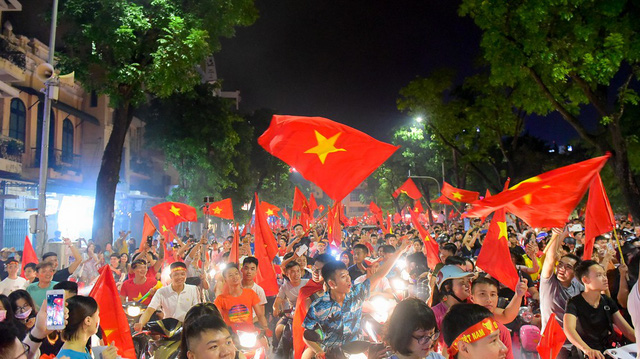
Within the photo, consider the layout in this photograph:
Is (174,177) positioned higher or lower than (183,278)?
higher

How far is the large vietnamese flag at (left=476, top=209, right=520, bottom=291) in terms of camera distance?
633cm

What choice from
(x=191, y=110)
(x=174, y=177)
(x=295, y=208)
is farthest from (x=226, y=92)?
(x=295, y=208)

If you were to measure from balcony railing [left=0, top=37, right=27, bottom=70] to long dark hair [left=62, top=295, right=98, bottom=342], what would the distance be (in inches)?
679

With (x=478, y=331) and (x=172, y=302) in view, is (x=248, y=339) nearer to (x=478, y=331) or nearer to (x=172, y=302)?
(x=172, y=302)

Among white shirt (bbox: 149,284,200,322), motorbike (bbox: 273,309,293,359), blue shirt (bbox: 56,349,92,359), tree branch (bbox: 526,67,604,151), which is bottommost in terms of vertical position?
motorbike (bbox: 273,309,293,359)

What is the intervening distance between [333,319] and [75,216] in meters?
23.4

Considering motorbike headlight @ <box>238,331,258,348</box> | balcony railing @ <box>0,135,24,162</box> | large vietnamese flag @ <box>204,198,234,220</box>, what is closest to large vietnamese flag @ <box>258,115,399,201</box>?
motorbike headlight @ <box>238,331,258,348</box>

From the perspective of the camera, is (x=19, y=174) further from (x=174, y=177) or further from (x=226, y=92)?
(x=226, y=92)

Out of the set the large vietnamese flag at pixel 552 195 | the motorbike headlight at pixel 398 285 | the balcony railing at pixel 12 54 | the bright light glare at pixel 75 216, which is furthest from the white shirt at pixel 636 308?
the bright light glare at pixel 75 216

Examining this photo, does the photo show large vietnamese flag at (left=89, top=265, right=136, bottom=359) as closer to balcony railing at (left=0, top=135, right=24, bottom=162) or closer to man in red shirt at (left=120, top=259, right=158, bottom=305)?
man in red shirt at (left=120, top=259, right=158, bottom=305)

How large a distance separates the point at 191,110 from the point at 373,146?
69.8ft

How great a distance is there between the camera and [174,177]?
141ft

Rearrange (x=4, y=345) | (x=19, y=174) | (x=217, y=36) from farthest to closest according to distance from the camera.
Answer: (x=19, y=174)
(x=217, y=36)
(x=4, y=345)

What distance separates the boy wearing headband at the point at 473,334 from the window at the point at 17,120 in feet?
70.3
